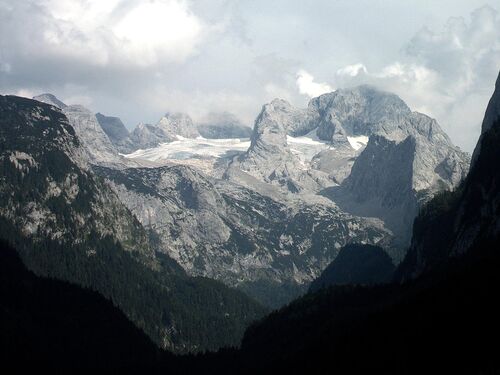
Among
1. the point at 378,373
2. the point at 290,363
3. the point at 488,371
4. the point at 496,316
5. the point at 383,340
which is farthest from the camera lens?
the point at 290,363

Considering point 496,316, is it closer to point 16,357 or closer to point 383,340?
point 383,340

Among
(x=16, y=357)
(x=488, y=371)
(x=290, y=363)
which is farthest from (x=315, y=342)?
(x=488, y=371)

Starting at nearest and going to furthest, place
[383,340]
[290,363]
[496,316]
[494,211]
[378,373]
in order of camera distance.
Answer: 1. [496,316]
2. [378,373]
3. [383,340]
4. [290,363]
5. [494,211]

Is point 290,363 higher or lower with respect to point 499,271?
lower

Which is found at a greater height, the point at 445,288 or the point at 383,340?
the point at 445,288

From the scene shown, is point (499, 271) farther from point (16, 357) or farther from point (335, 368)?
point (16, 357)

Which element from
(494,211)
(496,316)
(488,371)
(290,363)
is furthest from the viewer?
(494,211)

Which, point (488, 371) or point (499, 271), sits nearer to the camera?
point (488, 371)

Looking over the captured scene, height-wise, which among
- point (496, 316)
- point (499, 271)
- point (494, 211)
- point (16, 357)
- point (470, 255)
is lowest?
point (16, 357)

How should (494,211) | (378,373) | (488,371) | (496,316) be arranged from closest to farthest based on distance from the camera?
(488,371), (496,316), (378,373), (494,211)

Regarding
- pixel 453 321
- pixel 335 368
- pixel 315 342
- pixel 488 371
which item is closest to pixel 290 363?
pixel 315 342
